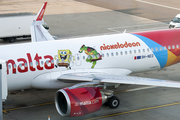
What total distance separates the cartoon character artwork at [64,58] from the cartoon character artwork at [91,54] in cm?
91

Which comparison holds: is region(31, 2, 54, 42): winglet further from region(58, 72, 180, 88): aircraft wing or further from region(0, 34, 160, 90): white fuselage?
region(58, 72, 180, 88): aircraft wing

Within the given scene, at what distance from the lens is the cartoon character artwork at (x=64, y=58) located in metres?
22.5

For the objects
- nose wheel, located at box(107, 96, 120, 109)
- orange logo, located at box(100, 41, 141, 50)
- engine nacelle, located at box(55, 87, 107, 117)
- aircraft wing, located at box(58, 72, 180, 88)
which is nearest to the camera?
engine nacelle, located at box(55, 87, 107, 117)

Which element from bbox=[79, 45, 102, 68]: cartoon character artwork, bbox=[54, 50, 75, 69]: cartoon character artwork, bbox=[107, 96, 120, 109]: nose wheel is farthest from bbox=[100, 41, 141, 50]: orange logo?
bbox=[107, 96, 120, 109]: nose wheel

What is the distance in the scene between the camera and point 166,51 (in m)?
25.2

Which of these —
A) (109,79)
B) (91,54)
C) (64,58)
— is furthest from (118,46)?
(64,58)

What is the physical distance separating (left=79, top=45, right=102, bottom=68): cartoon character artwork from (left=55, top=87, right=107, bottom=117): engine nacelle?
3241 mm

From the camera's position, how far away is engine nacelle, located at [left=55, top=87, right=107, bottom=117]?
19.1 metres

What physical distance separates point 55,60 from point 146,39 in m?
7.51

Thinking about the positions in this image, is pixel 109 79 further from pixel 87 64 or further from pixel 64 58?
pixel 64 58

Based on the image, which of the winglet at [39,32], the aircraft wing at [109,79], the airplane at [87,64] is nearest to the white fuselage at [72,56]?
the airplane at [87,64]

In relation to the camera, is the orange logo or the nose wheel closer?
the nose wheel

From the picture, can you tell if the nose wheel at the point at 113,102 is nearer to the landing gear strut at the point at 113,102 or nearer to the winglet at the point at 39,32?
the landing gear strut at the point at 113,102

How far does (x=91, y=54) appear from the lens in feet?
76.4
